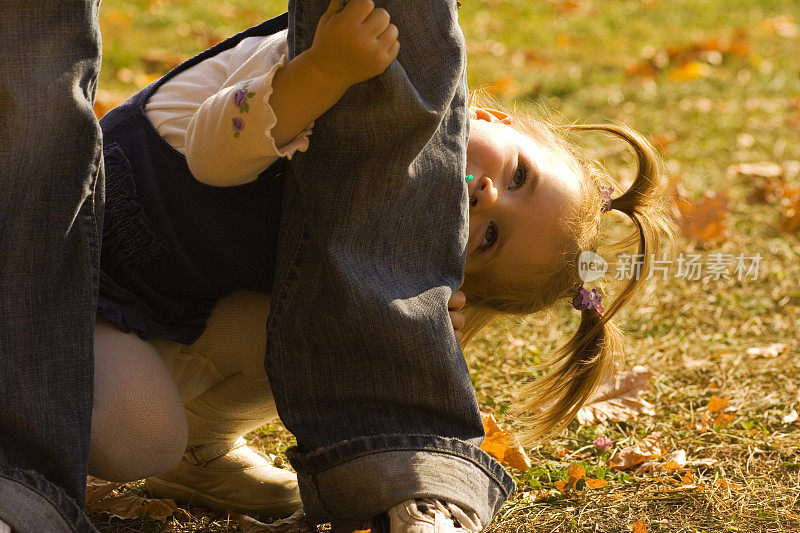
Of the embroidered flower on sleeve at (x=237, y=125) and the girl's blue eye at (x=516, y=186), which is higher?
the embroidered flower on sleeve at (x=237, y=125)

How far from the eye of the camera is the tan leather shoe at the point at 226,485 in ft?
7.04

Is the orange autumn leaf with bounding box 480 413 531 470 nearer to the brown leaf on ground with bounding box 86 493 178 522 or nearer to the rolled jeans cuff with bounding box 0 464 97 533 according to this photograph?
the brown leaf on ground with bounding box 86 493 178 522

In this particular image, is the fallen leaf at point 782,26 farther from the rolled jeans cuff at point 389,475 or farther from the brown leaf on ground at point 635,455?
the rolled jeans cuff at point 389,475

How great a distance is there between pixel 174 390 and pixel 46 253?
0.37 metres

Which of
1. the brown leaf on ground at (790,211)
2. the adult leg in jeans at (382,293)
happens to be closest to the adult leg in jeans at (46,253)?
the adult leg in jeans at (382,293)

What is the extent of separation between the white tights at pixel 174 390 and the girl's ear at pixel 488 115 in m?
0.60

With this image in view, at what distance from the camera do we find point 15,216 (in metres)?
1.59

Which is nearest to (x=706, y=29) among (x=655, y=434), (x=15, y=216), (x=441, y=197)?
(x=655, y=434)

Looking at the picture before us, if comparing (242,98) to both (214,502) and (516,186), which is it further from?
(214,502)

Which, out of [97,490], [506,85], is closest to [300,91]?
[97,490]

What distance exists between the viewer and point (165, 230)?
188 centimetres

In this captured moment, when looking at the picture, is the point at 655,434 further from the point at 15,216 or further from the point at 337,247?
the point at 15,216

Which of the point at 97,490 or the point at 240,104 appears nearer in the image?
the point at 240,104

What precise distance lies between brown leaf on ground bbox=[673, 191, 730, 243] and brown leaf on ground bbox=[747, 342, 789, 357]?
0.75 meters
